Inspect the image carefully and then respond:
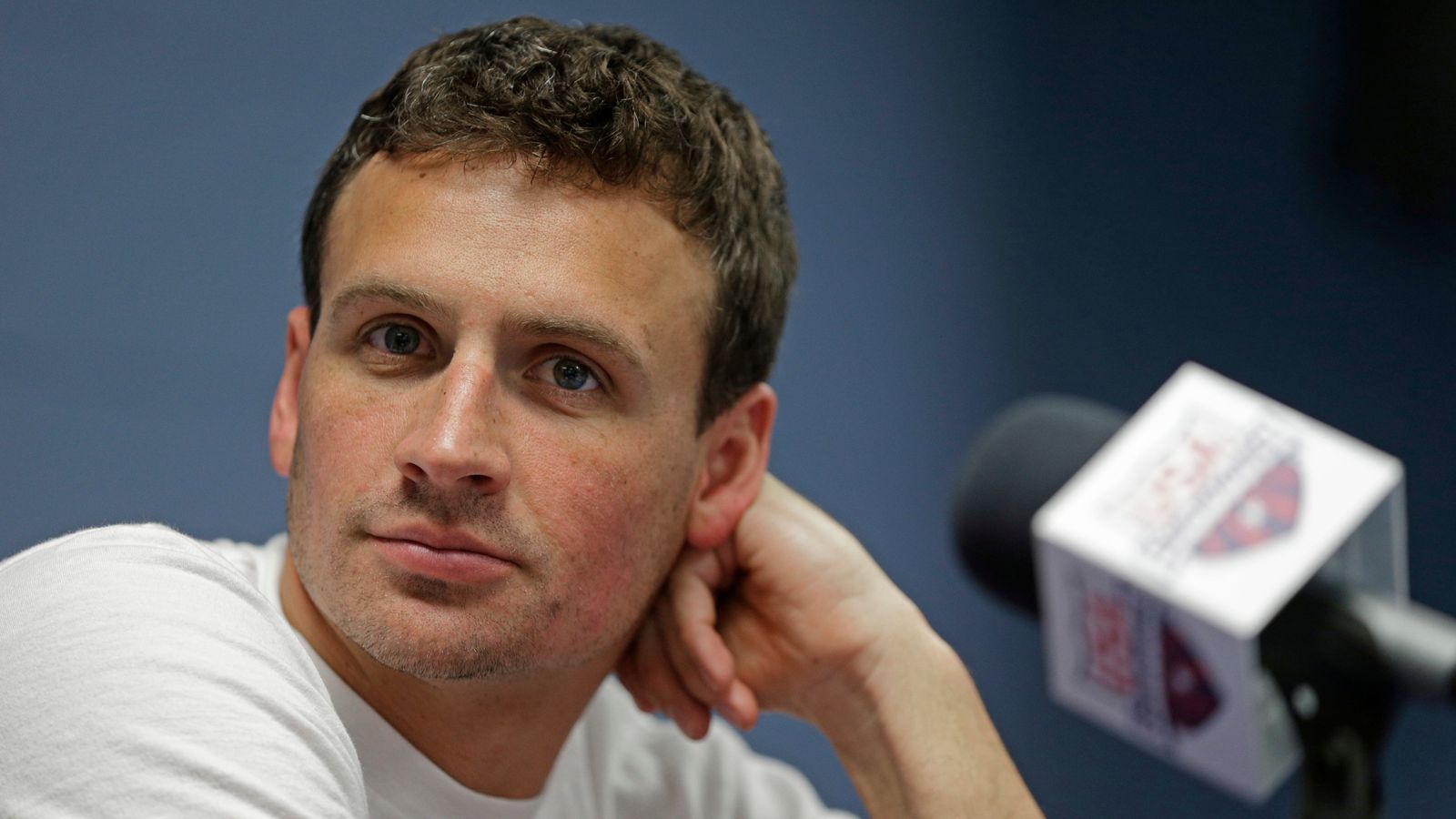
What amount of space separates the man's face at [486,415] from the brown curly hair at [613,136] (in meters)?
0.04

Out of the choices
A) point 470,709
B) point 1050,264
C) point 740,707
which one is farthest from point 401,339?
point 1050,264

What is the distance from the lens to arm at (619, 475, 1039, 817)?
1696 millimetres

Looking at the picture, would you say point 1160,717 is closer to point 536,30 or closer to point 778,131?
point 536,30

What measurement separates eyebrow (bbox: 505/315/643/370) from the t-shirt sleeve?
0.35m

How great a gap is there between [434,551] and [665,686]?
0.48m

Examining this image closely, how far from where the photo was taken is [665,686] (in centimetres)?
175

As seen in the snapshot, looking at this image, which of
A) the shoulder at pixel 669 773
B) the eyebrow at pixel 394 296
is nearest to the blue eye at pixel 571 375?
the eyebrow at pixel 394 296

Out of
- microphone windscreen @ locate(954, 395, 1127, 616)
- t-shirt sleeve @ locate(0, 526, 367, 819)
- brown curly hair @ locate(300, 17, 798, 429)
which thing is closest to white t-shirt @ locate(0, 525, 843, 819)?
t-shirt sleeve @ locate(0, 526, 367, 819)

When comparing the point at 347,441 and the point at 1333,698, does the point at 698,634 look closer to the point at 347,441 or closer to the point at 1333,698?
the point at 347,441

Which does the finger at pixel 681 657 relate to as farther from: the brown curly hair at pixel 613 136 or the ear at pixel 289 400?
the ear at pixel 289 400

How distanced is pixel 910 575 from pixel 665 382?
1571mm

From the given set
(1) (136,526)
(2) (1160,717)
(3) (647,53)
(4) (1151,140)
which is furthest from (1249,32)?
(1) (136,526)

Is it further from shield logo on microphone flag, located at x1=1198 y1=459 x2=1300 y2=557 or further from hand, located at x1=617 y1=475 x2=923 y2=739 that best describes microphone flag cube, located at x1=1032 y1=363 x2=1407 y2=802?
hand, located at x1=617 y1=475 x2=923 y2=739

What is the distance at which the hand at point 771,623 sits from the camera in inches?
67.6
